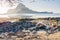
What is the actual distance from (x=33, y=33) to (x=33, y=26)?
7cm

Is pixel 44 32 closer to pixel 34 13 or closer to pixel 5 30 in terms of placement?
pixel 34 13

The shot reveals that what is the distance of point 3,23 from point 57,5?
1.90 feet

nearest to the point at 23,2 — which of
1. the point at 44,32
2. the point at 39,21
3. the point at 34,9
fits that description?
the point at 34,9

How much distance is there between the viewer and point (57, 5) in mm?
1160

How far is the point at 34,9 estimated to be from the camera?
1149 millimetres

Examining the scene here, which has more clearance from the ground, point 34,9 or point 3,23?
point 34,9

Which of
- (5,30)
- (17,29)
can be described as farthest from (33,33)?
(5,30)

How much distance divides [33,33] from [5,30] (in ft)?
0.92

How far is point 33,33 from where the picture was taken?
113cm

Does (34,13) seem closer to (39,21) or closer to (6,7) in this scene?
(39,21)

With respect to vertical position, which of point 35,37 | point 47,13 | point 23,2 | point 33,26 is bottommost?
point 35,37

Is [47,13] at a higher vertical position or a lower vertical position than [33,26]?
higher

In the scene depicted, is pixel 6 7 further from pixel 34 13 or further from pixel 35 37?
pixel 35 37

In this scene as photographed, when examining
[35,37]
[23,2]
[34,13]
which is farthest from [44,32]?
[23,2]
